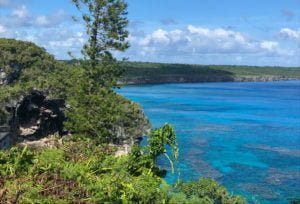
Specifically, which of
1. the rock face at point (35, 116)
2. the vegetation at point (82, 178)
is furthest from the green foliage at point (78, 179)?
the rock face at point (35, 116)

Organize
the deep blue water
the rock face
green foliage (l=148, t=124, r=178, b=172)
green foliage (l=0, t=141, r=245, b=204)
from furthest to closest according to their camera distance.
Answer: the rock face < the deep blue water < green foliage (l=148, t=124, r=178, b=172) < green foliage (l=0, t=141, r=245, b=204)

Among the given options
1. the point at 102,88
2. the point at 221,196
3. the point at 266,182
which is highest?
the point at 102,88

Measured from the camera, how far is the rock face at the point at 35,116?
173 feet

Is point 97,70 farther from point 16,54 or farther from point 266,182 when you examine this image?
point 16,54

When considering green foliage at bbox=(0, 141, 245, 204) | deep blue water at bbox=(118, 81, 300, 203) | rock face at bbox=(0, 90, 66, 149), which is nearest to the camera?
green foliage at bbox=(0, 141, 245, 204)

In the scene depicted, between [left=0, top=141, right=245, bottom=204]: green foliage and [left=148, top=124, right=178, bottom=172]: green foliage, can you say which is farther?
[left=148, top=124, right=178, bottom=172]: green foliage

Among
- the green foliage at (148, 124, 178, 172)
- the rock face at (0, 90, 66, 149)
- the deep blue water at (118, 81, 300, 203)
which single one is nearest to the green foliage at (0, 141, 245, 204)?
the green foliage at (148, 124, 178, 172)

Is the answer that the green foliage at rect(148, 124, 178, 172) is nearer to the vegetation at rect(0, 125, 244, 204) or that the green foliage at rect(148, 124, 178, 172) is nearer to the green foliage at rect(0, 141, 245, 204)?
the vegetation at rect(0, 125, 244, 204)

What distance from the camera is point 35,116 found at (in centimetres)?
5528

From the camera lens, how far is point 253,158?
171 ft

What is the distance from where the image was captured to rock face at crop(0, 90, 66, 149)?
52875 millimetres

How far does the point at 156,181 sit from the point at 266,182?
3646cm

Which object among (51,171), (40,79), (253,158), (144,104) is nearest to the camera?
(51,171)

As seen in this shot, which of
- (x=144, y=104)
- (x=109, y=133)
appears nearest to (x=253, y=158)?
(x=109, y=133)
